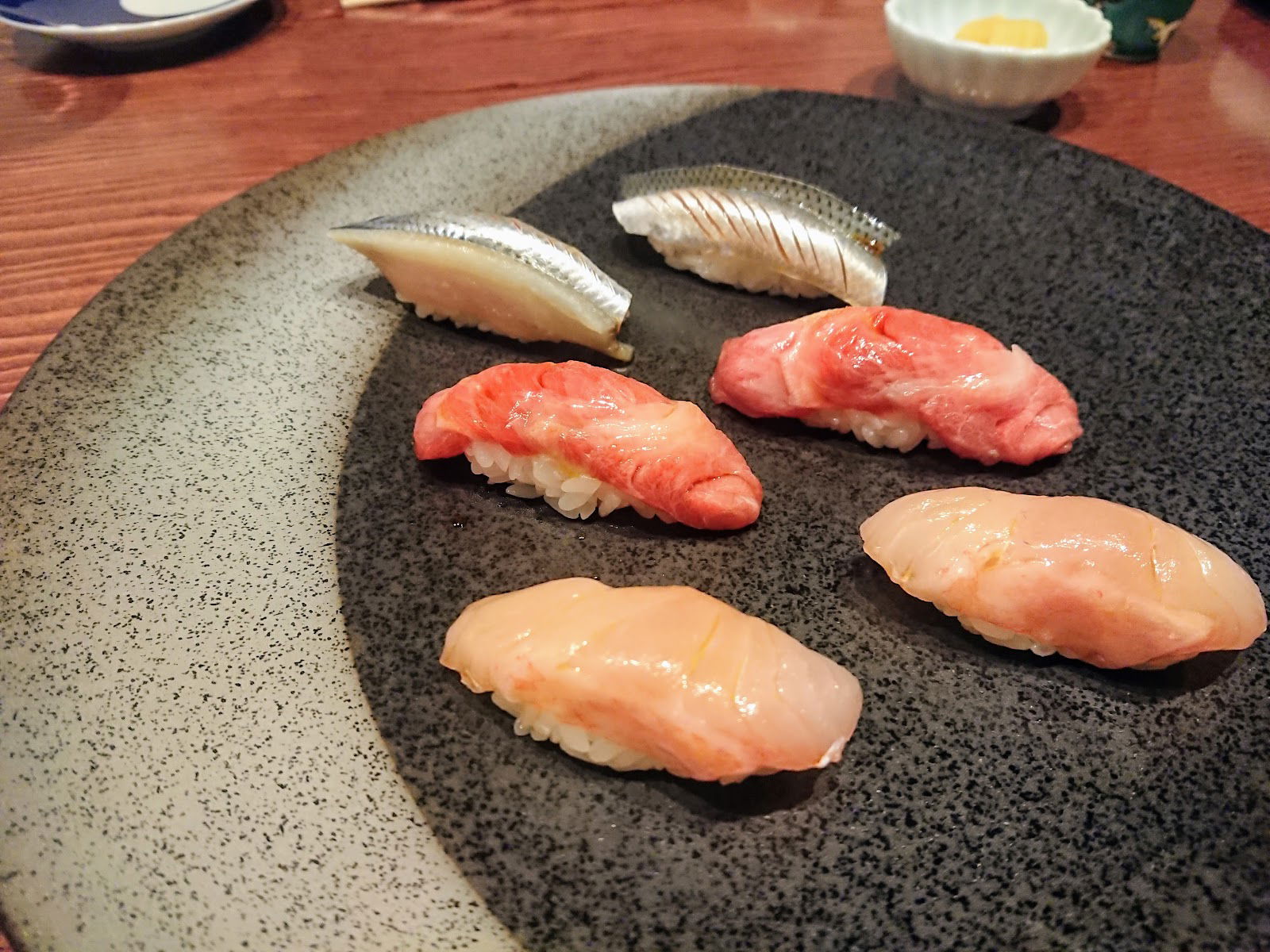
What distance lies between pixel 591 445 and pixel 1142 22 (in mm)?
3327

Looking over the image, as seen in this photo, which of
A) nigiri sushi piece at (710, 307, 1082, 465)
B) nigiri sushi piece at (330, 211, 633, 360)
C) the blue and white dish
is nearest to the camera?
nigiri sushi piece at (710, 307, 1082, 465)

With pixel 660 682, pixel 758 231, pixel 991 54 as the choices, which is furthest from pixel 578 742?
pixel 991 54

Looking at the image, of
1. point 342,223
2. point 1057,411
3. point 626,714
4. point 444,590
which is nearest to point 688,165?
point 342,223

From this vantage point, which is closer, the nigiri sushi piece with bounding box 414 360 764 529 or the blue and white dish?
the nigiri sushi piece with bounding box 414 360 764 529

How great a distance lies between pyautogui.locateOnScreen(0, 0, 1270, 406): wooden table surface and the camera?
277 centimetres

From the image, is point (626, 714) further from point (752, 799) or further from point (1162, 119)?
point (1162, 119)

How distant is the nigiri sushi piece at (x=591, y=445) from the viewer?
66.9 inches

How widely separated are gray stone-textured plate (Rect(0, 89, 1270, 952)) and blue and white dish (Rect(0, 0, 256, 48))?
1.56 meters

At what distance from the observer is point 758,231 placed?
2186 millimetres

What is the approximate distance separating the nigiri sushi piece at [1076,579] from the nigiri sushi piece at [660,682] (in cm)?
30

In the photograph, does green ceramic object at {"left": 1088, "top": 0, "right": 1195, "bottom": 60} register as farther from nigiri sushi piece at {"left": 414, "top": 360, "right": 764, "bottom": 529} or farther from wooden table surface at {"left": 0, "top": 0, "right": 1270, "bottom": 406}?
nigiri sushi piece at {"left": 414, "top": 360, "right": 764, "bottom": 529}

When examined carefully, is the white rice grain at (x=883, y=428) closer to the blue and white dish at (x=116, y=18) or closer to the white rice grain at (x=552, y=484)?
the white rice grain at (x=552, y=484)

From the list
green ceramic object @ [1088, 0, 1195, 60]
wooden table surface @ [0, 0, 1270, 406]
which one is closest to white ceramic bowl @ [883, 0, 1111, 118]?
wooden table surface @ [0, 0, 1270, 406]

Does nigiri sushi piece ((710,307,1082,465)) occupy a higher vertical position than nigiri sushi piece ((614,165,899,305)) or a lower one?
lower
